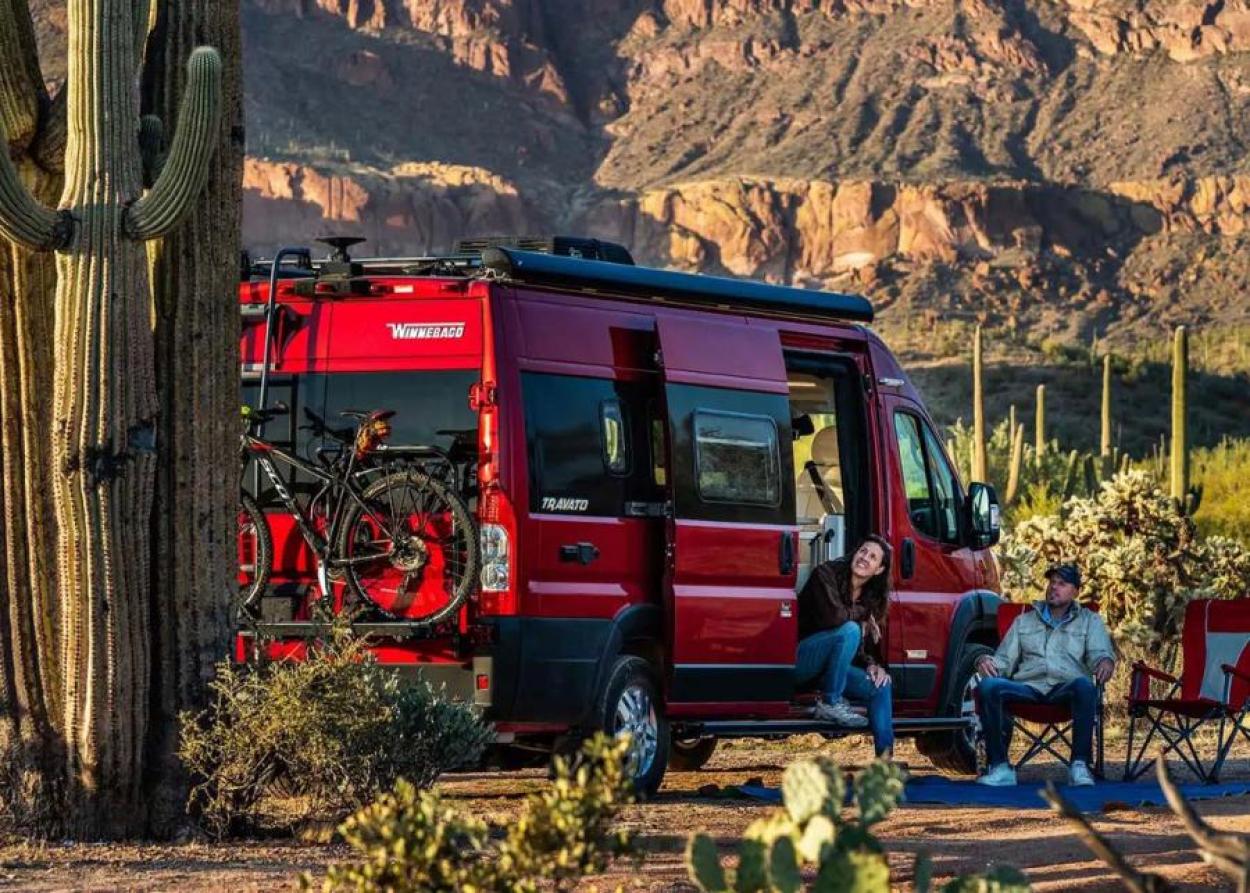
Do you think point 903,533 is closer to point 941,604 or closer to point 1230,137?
point 941,604

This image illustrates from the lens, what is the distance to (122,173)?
9.99 m

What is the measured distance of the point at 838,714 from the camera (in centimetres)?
1334

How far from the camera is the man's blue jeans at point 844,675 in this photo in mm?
13375

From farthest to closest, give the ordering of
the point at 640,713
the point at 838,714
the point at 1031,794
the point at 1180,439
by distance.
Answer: the point at 1180,439 → the point at 838,714 → the point at 1031,794 → the point at 640,713

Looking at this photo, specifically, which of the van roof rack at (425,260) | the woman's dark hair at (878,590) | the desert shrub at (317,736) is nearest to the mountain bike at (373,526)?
the van roof rack at (425,260)

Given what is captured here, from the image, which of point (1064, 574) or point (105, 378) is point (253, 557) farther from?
point (1064, 574)

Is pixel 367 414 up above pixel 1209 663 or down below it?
above

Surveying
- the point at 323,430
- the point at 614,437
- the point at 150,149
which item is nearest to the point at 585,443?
the point at 614,437

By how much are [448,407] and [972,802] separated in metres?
3.24

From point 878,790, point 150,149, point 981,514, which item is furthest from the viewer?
point 981,514

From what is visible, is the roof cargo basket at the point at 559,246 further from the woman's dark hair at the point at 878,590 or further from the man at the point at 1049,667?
the man at the point at 1049,667

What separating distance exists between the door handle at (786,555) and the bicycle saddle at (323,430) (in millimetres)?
2362

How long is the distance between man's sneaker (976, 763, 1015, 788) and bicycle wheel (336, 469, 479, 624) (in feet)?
11.7

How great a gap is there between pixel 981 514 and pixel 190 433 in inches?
238
